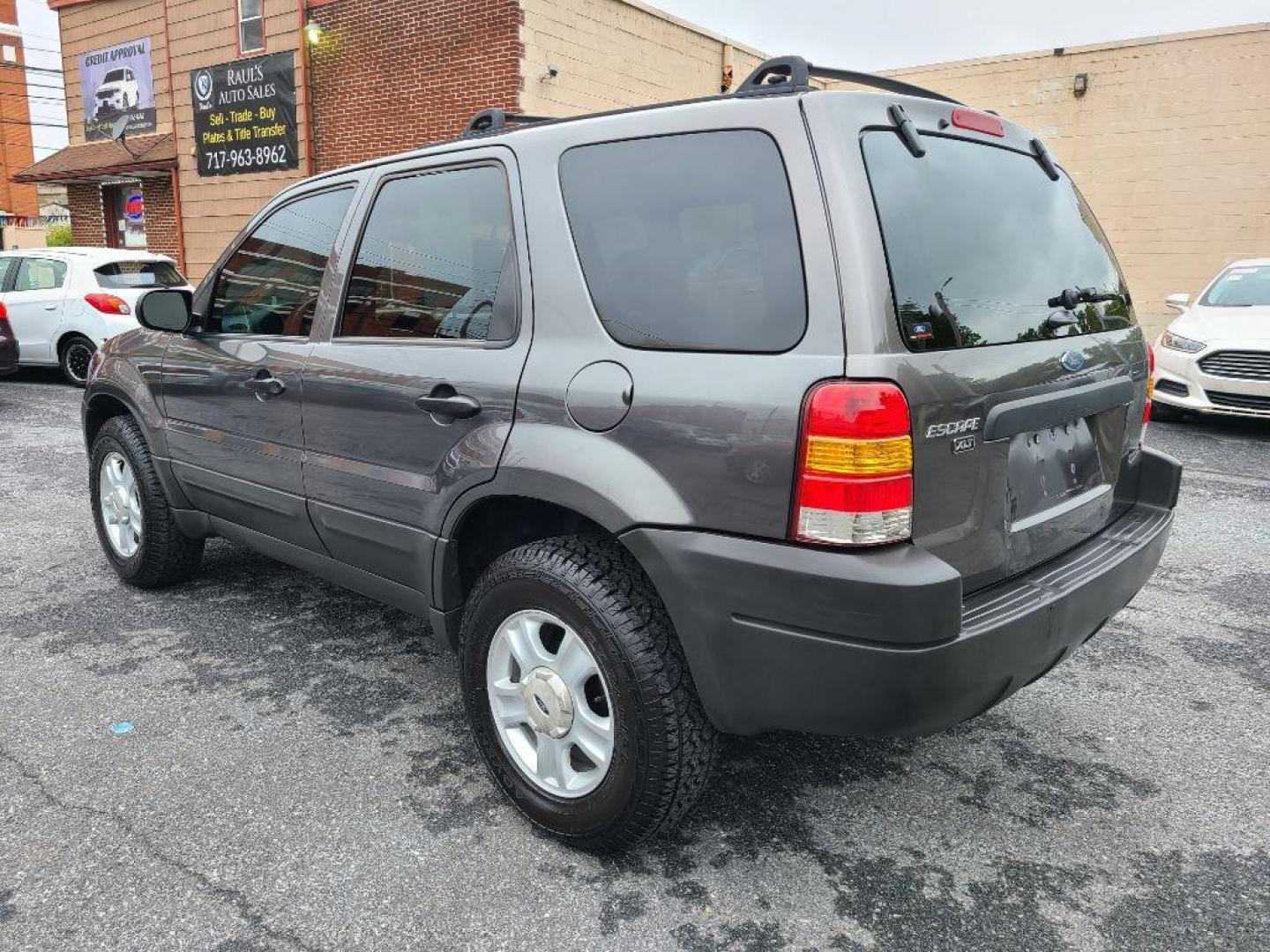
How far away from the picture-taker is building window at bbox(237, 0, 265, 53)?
50.2 ft

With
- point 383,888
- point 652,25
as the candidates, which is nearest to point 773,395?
point 383,888

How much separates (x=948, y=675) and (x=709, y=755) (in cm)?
61

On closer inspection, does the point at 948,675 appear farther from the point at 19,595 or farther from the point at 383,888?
the point at 19,595

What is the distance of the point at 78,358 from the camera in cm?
1101

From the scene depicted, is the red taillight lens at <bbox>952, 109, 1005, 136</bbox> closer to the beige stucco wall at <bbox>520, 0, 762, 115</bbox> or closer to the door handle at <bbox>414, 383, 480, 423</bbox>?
the door handle at <bbox>414, 383, 480, 423</bbox>

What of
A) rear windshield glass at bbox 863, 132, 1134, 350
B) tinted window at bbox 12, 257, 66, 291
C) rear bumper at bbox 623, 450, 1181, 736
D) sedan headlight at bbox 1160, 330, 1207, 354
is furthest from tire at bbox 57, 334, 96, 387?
sedan headlight at bbox 1160, 330, 1207, 354

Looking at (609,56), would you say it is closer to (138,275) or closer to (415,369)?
(138,275)

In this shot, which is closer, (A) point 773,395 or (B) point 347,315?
(A) point 773,395

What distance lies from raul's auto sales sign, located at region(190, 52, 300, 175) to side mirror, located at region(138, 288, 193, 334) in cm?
1294

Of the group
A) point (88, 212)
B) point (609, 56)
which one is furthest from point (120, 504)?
point (88, 212)

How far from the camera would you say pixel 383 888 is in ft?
7.29

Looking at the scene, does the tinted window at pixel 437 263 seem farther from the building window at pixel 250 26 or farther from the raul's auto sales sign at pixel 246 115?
the building window at pixel 250 26

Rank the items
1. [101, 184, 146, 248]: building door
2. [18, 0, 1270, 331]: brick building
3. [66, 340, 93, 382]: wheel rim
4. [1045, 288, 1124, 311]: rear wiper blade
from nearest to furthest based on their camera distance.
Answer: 1. [1045, 288, 1124, 311]: rear wiper blade
2. [66, 340, 93, 382]: wheel rim
3. [18, 0, 1270, 331]: brick building
4. [101, 184, 146, 248]: building door

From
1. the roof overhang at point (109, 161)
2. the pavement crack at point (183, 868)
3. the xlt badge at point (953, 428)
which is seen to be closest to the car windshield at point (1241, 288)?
the xlt badge at point (953, 428)
